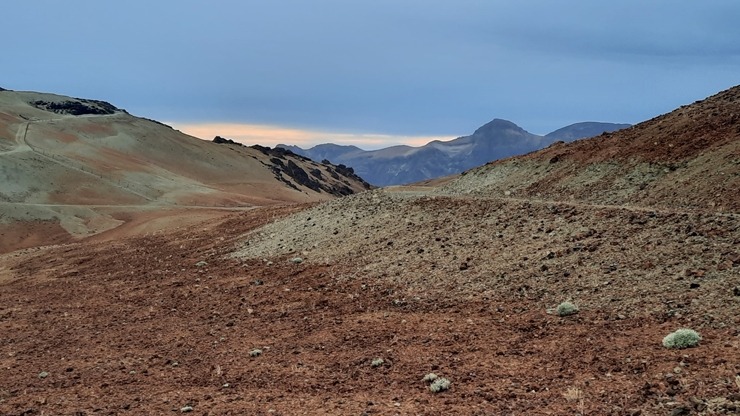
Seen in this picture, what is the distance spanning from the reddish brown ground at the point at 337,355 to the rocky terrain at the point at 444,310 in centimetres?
5

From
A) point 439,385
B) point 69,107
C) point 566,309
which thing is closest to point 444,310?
point 566,309

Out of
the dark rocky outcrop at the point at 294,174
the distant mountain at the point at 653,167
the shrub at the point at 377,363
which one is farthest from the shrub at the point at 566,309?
the dark rocky outcrop at the point at 294,174

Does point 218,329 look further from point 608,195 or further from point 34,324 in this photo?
point 608,195

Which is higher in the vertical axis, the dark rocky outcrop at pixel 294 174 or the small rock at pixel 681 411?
the dark rocky outcrop at pixel 294 174

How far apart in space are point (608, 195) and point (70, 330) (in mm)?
18380

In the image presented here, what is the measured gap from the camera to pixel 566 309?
11.3m

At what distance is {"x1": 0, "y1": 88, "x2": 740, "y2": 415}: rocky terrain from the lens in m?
8.64

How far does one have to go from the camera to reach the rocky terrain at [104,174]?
194 ft

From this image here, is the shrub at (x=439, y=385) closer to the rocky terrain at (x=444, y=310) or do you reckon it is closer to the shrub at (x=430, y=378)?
the rocky terrain at (x=444, y=310)

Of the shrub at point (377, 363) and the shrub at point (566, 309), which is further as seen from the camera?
the shrub at point (566, 309)

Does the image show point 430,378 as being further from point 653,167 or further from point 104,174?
point 104,174

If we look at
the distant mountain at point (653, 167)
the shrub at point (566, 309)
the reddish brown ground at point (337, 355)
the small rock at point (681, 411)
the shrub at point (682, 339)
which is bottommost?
the reddish brown ground at point (337, 355)

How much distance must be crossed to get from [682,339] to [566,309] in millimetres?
2706

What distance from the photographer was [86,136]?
383 ft
